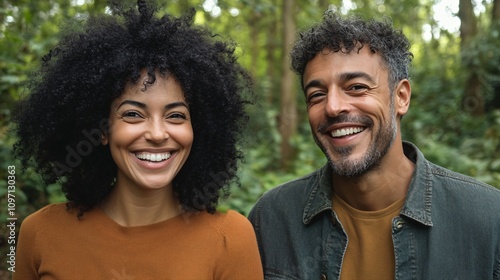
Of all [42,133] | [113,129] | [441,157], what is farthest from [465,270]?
[441,157]

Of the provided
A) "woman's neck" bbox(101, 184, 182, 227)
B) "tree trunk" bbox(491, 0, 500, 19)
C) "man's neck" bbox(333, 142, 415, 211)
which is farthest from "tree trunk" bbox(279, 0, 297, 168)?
"woman's neck" bbox(101, 184, 182, 227)

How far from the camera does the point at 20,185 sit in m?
3.66

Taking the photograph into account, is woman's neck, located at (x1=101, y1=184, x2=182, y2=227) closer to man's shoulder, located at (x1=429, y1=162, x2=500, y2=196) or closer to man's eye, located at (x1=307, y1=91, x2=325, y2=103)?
man's eye, located at (x1=307, y1=91, x2=325, y2=103)

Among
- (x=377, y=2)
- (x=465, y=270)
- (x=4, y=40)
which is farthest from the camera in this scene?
(x=377, y=2)

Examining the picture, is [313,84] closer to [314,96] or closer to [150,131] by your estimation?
[314,96]

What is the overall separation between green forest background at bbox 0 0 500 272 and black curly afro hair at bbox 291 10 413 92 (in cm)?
33

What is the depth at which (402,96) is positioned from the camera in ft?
8.93

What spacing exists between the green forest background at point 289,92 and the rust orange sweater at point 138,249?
0.53 m

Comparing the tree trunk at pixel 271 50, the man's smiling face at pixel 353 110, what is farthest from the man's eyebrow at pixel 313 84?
the tree trunk at pixel 271 50

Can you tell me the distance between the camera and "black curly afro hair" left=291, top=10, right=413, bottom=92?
2535 mm

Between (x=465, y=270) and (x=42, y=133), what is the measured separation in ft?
7.04

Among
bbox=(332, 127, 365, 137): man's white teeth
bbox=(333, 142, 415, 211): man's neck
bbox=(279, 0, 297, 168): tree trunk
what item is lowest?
bbox=(333, 142, 415, 211): man's neck

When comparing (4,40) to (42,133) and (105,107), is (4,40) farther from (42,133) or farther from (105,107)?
(105,107)

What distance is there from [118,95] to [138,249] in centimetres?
69
